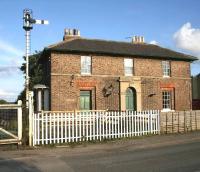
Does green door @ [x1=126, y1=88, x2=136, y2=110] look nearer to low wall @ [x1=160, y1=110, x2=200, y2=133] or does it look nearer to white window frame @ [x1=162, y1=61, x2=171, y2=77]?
white window frame @ [x1=162, y1=61, x2=171, y2=77]

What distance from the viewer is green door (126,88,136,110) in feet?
105

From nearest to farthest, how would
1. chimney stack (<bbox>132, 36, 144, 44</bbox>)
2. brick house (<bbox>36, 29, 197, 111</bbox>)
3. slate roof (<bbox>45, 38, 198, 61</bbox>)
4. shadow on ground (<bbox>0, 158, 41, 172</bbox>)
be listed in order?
shadow on ground (<bbox>0, 158, 41, 172</bbox>) → brick house (<bbox>36, 29, 197, 111</bbox>) → slate roof (<bbox>45, 38, 198, 61</bbox>) → chimney stack (<bbox>132, 36, 144, 44</bbox>)

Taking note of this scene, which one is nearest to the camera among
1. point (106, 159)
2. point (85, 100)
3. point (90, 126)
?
point (106, 159)

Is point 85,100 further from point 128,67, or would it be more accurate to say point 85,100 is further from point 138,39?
point 138,39

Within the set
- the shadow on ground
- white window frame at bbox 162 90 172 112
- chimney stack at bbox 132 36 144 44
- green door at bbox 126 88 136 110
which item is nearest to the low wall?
the shadow on ground

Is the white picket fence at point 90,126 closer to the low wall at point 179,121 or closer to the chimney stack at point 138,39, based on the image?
the low wall at point 179,121

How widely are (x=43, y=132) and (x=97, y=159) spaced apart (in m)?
4.18

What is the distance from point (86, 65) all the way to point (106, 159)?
1900cm

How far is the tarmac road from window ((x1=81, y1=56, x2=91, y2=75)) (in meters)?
14.5

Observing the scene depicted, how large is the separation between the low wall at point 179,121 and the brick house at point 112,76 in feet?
34.1

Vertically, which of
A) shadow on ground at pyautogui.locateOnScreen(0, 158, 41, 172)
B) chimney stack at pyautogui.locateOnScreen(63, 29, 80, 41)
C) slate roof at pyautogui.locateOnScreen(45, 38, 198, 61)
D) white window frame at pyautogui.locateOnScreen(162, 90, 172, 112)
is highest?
chimney stack at pyautogui.locateOnScreen(63, 29, 80, 41)

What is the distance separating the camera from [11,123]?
48.4 ft

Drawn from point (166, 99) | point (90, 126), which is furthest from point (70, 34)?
point (90, 126)

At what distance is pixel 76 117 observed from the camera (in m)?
16.1
